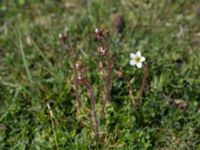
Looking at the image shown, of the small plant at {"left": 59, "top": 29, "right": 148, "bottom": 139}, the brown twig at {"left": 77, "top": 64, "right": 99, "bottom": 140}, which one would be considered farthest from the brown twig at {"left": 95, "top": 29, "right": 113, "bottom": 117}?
the brown twig at {"left": 77, "top": 64, "right": 99, "bottom": 140}

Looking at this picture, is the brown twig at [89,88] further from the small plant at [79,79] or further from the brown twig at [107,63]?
the brown twig at [107,63]

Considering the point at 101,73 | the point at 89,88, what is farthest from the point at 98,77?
the point at 89,88

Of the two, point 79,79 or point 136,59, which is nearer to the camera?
point 79,79

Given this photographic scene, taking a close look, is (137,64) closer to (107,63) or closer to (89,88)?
(107,63)

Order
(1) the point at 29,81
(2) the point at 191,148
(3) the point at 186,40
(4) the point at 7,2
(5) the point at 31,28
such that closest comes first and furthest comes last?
(2) the point at 191,148 → (1) the point at 29,81 → (3) the point at 186,40 → (5) the point at 31,28 → (4) the point at 7,2

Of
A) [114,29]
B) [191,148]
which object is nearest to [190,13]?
[114,29]

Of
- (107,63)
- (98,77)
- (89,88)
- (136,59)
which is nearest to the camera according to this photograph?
(89,88)

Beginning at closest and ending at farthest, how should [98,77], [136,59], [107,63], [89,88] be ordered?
[89,88] < [107,63] < [136,59] < [98,77]

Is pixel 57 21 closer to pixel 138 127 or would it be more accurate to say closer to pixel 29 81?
pixel 29 81

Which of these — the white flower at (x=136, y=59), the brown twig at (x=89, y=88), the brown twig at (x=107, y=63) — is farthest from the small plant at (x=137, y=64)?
the brown twig at (x=89, y=88)
